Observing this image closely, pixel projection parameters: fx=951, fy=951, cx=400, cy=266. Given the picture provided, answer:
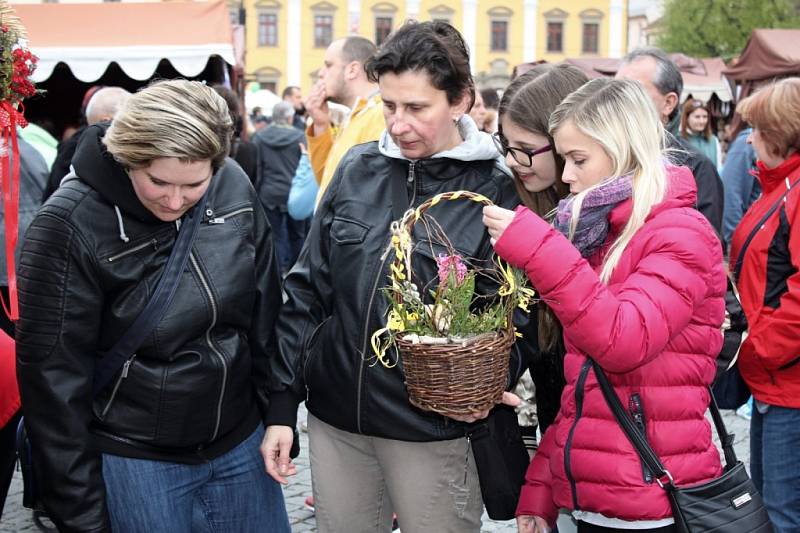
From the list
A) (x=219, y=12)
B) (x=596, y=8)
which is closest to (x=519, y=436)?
(x=219, y=12)

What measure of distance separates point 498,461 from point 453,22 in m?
58.8

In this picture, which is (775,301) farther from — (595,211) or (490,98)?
(490,98)

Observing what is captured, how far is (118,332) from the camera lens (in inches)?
102

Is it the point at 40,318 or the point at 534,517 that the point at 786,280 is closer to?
the point at 534,517

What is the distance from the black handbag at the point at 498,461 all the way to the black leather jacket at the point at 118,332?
28.9 inches

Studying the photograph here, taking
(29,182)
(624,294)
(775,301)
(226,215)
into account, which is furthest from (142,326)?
(29,182)

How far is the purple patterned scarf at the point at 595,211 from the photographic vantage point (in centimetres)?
235

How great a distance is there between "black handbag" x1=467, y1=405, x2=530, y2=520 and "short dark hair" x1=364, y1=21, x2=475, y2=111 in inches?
36.6

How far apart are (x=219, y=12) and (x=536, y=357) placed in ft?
30.2

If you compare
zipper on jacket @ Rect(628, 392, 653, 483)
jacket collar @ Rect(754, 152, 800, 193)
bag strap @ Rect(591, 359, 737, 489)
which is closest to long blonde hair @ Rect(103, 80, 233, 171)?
bag strap @ Rect(591, 359, 737, 489)

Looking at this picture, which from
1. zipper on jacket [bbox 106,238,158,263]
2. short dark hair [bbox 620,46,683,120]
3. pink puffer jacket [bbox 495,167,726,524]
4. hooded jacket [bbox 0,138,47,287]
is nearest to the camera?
pink puffer jacket [bbox 495,167,726,524]

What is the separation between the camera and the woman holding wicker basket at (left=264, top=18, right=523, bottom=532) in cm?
266

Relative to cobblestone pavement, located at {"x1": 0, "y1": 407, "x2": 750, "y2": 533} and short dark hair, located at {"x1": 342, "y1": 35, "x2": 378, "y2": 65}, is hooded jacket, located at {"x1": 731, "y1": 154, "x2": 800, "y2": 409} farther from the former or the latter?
short dark hair, located at {"x1": 342, "y1": 35, "x2": 378, "y2": 65}

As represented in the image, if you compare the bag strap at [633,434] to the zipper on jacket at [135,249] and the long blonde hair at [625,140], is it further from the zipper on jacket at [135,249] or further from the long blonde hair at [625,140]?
the zipper on jacket at [135,249]
